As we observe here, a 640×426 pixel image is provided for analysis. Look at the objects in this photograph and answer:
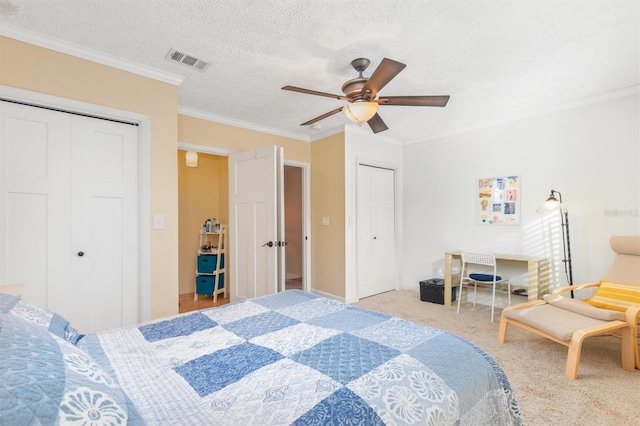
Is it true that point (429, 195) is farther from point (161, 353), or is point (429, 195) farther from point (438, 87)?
point (161, 353)

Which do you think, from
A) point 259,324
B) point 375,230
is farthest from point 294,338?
point 375,230

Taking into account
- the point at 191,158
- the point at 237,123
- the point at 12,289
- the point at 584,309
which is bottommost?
the point at 584,309

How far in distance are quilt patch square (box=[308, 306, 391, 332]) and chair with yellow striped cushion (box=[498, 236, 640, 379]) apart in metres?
1.69

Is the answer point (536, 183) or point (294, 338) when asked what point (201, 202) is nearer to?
point (294, 338)

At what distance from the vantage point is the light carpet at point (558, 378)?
1829mm

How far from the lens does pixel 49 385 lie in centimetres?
64

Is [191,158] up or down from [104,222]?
up

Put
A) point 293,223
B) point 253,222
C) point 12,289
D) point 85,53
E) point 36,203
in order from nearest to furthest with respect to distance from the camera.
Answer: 1. point 12,289
2. point 36,203
3. point 85,53
4. point 253,222
5. point 293,223

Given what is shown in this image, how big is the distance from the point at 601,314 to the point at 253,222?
132 inches

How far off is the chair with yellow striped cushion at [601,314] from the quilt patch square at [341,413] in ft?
7.27

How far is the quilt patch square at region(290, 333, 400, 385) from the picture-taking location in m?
1.04

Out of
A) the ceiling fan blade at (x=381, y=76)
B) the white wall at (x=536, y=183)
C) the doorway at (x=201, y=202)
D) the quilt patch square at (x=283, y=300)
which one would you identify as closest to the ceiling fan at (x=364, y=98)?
the ceiling fan blade at (x=381, y=76)

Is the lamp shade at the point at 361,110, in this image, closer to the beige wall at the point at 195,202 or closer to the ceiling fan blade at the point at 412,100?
A: the ceiling fan blade at the point at 412,100

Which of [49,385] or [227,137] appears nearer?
[49,385]
